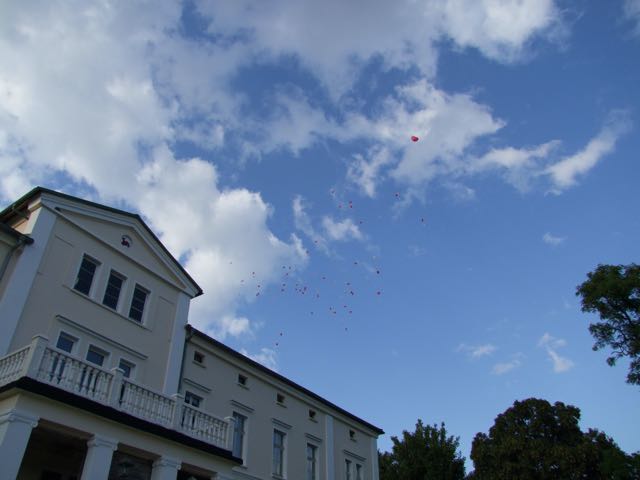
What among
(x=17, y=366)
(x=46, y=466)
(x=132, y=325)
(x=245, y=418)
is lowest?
(x=46, y=466)

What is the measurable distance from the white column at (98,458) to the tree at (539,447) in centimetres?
2589

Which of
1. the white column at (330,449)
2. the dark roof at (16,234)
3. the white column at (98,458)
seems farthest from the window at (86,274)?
the white column at (330,449)

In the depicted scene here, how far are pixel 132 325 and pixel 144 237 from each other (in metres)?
3.56

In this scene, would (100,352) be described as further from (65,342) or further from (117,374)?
(117,374)

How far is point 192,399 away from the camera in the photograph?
20.0 metres

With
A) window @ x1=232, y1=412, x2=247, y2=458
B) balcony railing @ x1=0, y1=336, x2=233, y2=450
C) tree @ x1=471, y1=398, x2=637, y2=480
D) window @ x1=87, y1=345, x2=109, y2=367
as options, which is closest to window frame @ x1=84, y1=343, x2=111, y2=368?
window @ x1=87, y1=345, x2=109, y2=367

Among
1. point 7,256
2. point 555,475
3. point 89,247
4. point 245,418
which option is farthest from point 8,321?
point 555,475

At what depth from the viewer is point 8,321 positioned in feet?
47.2

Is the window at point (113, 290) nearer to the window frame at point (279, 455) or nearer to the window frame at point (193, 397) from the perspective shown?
the window frame at point (193, 397)

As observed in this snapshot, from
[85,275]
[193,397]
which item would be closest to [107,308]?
[85,275]

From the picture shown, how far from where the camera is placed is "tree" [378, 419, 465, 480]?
122 ft

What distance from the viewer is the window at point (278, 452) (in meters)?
22.5

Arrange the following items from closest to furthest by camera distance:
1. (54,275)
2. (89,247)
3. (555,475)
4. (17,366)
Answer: (17,366) < (54,275) < (89,247) < (555,475)

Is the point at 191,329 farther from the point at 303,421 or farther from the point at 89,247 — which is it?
the point at 303,421
